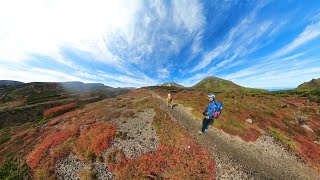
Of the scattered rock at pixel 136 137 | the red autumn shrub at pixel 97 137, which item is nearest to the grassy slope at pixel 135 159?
the red autumn shrub at pixel 97 137

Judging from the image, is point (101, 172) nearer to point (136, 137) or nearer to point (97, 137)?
point (136, 137)

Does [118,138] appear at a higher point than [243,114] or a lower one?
lower

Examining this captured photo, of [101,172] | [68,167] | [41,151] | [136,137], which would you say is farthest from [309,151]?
[41,151]

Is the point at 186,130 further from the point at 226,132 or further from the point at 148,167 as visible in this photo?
the point at 148,167

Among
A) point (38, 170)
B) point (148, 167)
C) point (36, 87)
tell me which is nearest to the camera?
point (148, 167)

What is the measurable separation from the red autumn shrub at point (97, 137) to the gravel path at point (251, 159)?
1069 centimetres

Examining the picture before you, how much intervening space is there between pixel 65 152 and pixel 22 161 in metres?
5.77

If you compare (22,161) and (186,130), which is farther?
(186,130)

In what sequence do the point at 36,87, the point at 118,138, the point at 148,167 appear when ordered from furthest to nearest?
the point at 36,87, the point at 118,138, the point at 148,167

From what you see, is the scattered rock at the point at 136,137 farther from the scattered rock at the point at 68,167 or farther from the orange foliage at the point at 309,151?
the orange foliage at the point at 309,151

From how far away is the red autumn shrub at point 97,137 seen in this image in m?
18.2

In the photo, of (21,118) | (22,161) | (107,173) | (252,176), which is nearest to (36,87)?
(21,118)

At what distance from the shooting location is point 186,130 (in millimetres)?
20547

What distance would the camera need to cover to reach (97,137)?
67.1 feet
